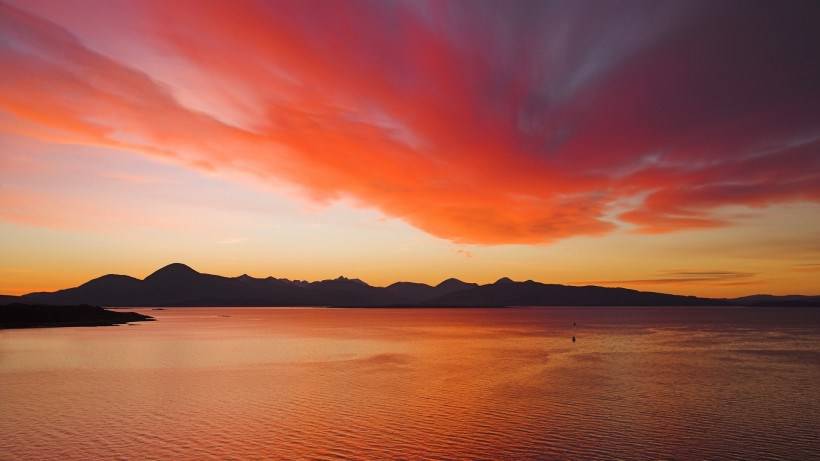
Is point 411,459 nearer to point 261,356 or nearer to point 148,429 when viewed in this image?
point 148,429

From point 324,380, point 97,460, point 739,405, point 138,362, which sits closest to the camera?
point 97,460

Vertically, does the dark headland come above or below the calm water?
above

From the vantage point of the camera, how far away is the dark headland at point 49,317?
14950 centimetres

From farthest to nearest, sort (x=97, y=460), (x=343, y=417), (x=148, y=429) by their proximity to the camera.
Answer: (x=343, y=417)
(x=148, y=429)
(x=97, y=460)

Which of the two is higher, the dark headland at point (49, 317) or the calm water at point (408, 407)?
the dark headland at point (49, 317)

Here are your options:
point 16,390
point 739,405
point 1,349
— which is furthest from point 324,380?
point 1,349

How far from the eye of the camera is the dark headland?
150 metres

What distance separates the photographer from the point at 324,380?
188 feet

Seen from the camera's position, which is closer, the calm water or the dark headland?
the calm water

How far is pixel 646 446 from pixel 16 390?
52956mm

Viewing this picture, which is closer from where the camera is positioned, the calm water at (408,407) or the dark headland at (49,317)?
the calm water at (408,407)

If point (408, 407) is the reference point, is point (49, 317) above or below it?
above

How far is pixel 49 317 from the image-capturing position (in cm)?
16162

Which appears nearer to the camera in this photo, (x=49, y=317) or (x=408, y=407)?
(x=408, y=407)
